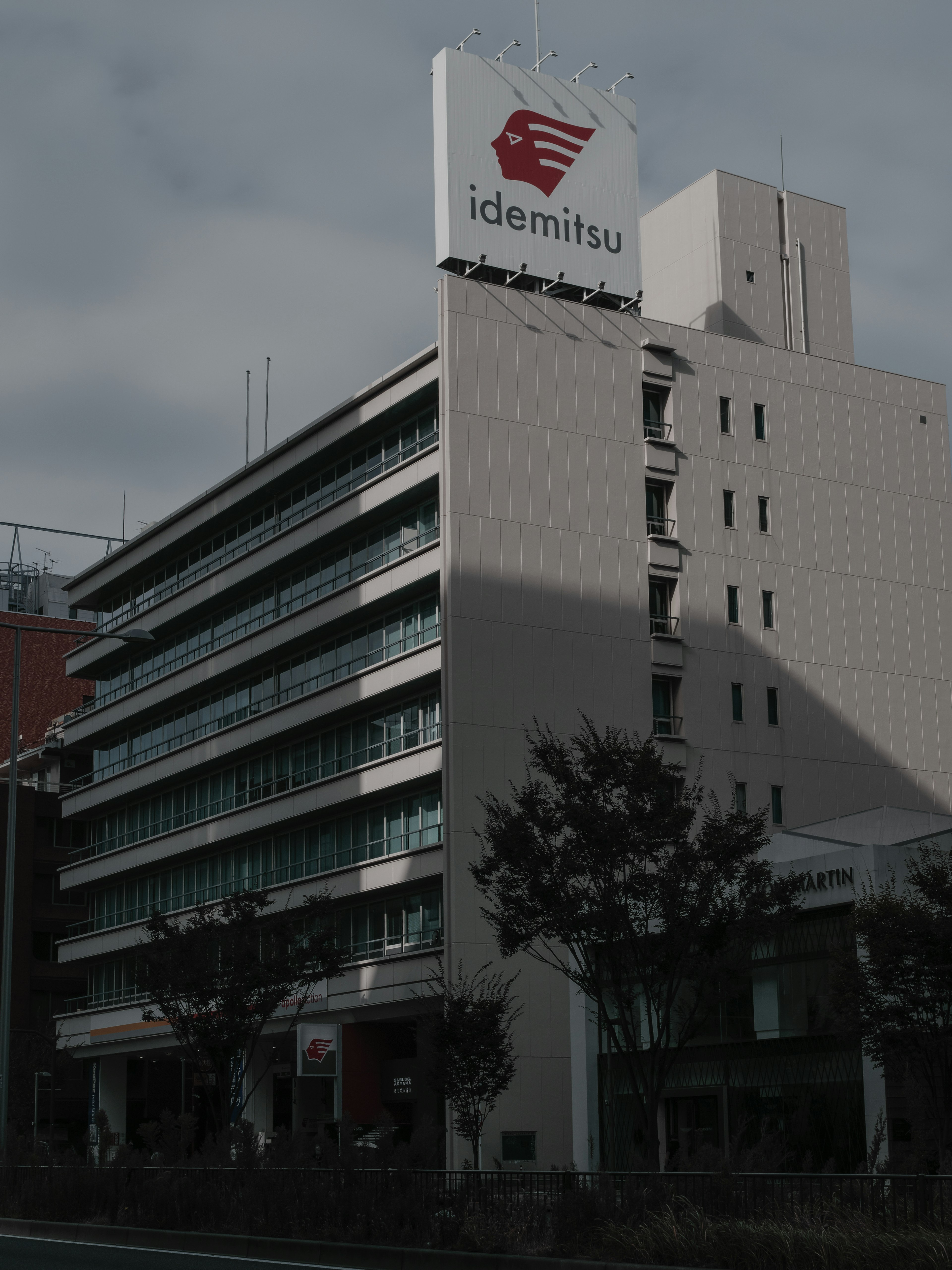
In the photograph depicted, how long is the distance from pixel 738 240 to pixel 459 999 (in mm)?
32459

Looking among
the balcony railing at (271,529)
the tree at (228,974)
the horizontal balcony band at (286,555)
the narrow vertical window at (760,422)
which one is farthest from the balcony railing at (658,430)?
the tree at (228,974)

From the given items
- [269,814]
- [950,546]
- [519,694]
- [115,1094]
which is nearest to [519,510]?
[519,694]

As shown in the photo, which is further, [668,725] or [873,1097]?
[668,725]

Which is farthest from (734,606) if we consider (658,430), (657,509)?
(658,430)

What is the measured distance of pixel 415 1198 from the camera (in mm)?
20828

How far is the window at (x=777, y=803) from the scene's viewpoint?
56656 mm

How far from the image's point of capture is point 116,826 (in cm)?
7638

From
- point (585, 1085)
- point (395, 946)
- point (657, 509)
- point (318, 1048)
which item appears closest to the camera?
point (318, 1048)

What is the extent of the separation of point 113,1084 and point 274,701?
856 inches

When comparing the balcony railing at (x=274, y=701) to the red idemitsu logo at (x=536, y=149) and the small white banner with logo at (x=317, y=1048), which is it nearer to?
the red idemitsu logo at (x=536, y=149)

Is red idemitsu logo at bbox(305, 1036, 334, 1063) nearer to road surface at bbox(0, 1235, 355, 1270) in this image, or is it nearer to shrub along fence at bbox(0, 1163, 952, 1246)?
shrub along fence at bbox(0, 1163, 952, 1246)

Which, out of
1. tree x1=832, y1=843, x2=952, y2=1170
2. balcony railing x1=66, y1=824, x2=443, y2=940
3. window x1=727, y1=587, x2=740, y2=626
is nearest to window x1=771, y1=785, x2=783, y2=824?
window x1=727, y1=587, x2=740, y2=626

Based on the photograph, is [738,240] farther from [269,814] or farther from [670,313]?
[269,814]

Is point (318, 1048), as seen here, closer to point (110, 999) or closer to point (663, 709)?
point (663, 709)
